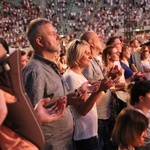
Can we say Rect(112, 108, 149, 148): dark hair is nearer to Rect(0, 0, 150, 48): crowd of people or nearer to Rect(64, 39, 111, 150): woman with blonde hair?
Rect(64, 39, 111, 150): woman with blonde hair

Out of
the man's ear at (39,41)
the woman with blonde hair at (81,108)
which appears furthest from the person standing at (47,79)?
the woman with blonde hair at (81,108)

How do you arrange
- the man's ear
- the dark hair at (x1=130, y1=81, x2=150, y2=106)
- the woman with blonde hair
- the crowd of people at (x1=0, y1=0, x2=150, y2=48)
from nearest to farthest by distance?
the man's ear < the woman with blonde hair < the dark hair at (x1=130, y1=81, x2=150, y2=106) < the crowd of people at (x1=0, y1=0, x2=150, y2=48)

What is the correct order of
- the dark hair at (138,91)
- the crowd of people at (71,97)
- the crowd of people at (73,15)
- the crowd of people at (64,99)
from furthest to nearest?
the crowd of people at (73,15) < the dark hair at (138,91) < the crowd of people at (71,97) < the crowd of people at (64,99)

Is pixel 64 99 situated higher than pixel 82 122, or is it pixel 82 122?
pixel 64 99

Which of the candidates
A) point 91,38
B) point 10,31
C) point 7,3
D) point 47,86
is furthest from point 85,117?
point 7,3

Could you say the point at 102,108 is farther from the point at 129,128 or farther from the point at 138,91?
the point at 129,128

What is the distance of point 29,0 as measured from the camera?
28578 mm

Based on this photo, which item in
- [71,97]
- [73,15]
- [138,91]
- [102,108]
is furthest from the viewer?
[73,15]

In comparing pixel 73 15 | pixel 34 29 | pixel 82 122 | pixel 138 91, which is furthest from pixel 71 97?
pixel 73 15

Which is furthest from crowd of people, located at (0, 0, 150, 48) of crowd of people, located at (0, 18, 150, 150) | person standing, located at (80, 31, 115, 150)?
crowd of people, located at (0, 18, 150, 150)

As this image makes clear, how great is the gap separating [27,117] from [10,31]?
76.9ft

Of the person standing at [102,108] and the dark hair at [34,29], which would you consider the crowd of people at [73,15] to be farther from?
the dark hair at [34,29]

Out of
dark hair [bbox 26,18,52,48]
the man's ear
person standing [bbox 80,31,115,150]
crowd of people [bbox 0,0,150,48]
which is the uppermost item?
dark hair [bbox 26,18,52,48]

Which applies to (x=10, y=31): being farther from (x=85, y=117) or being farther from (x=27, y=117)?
(x=27, y=117)
